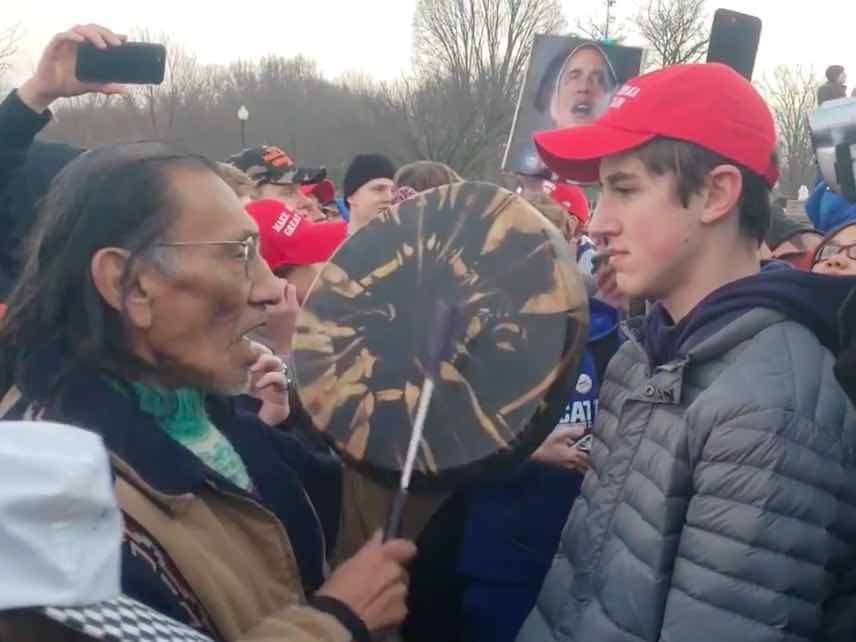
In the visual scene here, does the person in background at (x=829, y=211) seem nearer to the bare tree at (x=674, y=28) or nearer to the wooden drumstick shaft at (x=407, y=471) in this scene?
the wooden drumstick shaft at (x=407, y=471)

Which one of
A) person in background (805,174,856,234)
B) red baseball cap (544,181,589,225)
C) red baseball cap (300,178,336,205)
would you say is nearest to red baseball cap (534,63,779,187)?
person in background (805,174,856,234)

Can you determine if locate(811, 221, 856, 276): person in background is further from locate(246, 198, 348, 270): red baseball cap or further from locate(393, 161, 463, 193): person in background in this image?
locate(393, 161, 463, 193): person in background

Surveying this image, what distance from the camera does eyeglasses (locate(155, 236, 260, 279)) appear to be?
1758 mm

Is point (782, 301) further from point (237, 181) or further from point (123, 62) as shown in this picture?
point (123, 62)

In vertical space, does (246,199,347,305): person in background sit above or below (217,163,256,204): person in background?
below

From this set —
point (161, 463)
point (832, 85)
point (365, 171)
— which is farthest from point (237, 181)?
point (832, 85)

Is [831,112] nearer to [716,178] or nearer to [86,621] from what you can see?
[716,178]

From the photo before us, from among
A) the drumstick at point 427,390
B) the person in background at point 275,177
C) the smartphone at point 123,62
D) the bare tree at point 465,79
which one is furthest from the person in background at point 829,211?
the bare tree at point 465,79

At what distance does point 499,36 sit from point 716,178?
149ft

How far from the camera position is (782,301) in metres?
1.75

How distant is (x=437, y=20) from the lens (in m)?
45.9

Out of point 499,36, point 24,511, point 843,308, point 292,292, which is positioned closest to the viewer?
point 24,511

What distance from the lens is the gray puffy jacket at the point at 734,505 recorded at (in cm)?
158

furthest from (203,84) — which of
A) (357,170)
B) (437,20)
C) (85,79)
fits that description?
(85,79)
